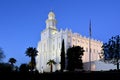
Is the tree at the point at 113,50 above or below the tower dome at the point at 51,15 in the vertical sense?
below

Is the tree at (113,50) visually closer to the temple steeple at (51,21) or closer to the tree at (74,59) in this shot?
the tree at (74,59)

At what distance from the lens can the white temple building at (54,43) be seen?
10962cm

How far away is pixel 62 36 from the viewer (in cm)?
10962

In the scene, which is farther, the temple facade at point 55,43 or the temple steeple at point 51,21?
the temple steeple at point 51,21

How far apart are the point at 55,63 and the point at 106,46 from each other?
44908 mm

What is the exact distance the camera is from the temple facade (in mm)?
109625

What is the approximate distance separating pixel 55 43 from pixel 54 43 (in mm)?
1327

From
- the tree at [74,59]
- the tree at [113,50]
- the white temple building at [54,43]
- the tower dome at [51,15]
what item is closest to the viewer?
the tree at [113,50]

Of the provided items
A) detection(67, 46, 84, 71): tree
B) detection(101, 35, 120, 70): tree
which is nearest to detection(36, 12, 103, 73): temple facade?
detection(67, 46, 84, 71): tree

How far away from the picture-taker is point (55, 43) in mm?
113438

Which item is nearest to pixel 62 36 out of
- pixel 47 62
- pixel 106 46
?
pixel 47 62

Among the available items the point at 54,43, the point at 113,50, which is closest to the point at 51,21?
the point at 54,43

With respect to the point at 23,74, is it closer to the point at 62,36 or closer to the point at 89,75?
the point at 89,75

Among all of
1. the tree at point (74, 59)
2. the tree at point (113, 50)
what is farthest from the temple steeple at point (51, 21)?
the tree at point (113, 50)
